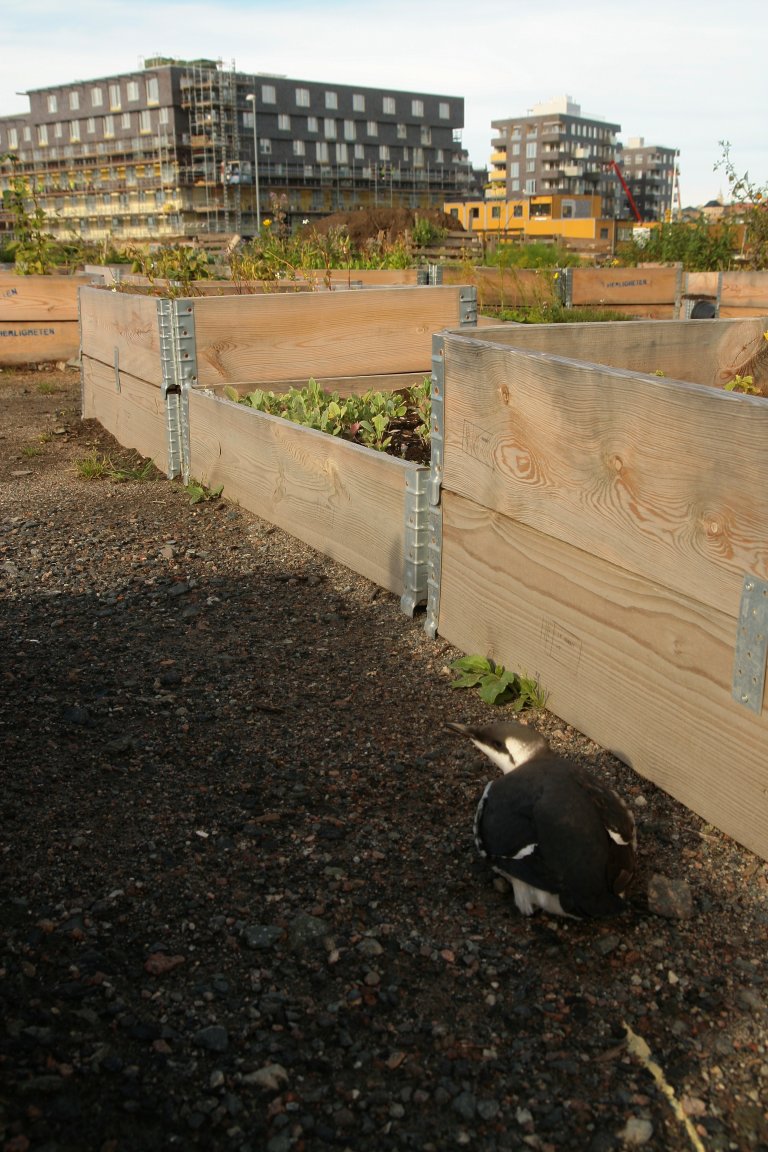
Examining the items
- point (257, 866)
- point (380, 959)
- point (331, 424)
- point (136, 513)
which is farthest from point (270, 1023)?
point (136, 513)

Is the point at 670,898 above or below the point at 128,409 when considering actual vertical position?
below

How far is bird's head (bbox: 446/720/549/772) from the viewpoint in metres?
2.75

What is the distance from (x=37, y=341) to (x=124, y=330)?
5500 millimetres

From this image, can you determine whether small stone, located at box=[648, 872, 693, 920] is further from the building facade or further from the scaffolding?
the building facade

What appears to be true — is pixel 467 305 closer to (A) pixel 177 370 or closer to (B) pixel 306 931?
(A) pixel 177 370

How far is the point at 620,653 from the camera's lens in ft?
9.91

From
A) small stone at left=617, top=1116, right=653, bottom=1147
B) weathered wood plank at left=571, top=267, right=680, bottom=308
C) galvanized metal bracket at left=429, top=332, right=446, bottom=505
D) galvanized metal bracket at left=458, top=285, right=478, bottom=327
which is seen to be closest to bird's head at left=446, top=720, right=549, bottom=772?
small stone at left=617, top=1116, right=653, bottom=1147

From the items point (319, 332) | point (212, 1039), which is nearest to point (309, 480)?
point (319, 332)

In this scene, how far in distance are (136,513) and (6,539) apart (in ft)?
2.58

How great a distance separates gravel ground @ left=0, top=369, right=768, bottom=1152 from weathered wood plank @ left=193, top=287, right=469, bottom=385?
291cm

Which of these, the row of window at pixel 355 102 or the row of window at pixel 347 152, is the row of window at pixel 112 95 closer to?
the row of window at pixel 355 102

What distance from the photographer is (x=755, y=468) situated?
2447 millimetres

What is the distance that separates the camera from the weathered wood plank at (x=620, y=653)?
263 centimetres

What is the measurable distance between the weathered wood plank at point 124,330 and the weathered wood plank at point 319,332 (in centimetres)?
45
